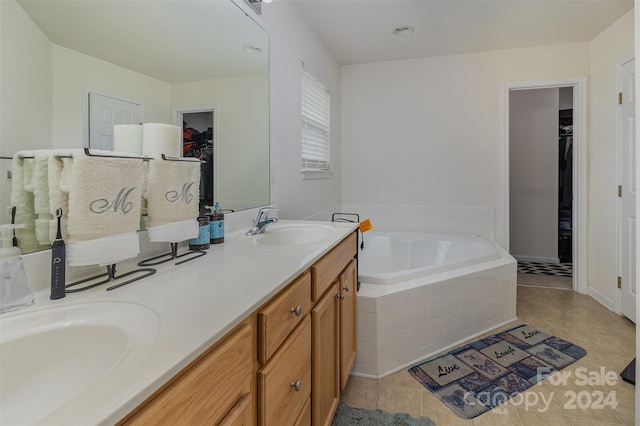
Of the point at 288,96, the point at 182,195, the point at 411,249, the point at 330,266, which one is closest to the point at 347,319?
the point at 330,266

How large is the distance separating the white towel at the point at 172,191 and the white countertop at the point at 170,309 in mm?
166

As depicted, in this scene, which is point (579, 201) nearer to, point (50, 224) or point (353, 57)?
point (353, 57)

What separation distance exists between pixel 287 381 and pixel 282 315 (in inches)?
8.0

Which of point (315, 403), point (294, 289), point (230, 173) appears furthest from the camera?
point (230, 173)

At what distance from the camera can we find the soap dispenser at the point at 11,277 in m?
0.71

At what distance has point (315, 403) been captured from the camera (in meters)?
1.19

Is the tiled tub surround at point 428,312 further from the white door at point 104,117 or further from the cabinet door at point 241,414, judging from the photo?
the white door at point 104,117

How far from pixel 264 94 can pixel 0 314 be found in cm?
164

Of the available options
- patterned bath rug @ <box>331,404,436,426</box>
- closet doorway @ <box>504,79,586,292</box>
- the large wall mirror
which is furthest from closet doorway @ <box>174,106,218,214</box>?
closet doorway @ <box>504,79,586,292</box>

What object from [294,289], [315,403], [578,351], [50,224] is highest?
[50,224]

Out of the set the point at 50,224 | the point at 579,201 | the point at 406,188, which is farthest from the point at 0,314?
the point at 579,201

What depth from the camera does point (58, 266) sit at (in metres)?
0.78

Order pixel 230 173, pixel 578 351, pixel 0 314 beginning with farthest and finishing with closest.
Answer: pixel 578 351, pixel 230 173, pixel 0 314

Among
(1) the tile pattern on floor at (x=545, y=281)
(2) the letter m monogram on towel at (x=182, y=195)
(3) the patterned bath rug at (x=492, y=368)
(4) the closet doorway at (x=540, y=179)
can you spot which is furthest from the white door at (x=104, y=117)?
(4) the closet doorway at (x=540, y=179)
